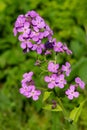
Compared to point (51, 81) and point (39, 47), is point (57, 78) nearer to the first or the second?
point (51, 81)

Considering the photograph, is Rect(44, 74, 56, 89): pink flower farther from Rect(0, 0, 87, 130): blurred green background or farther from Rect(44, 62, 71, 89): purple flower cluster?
Rect(0, 0, 87, 130): blurred green background

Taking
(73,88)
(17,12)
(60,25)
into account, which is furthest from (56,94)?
(17,12)

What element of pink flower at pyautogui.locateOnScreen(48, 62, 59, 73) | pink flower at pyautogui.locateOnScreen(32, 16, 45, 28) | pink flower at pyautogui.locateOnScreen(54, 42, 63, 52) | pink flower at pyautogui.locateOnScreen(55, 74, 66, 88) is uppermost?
pink flower at pyautogui.locateOnScreen(32, 16, 45, 28)

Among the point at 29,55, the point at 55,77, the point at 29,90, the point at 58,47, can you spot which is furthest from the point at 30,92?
the point at 29,55

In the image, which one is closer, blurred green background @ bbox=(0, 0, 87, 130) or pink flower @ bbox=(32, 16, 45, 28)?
pink flower @ bbox=(32, 16, 45, 28)

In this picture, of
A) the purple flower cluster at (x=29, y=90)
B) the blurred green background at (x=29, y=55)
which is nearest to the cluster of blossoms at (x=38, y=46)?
the purple flower cluster at (x=29, y=90)

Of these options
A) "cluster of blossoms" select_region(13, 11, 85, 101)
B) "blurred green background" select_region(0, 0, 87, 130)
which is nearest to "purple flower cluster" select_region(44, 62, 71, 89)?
"cluster of blossoms" select_region(13, 11, 85, 101)
